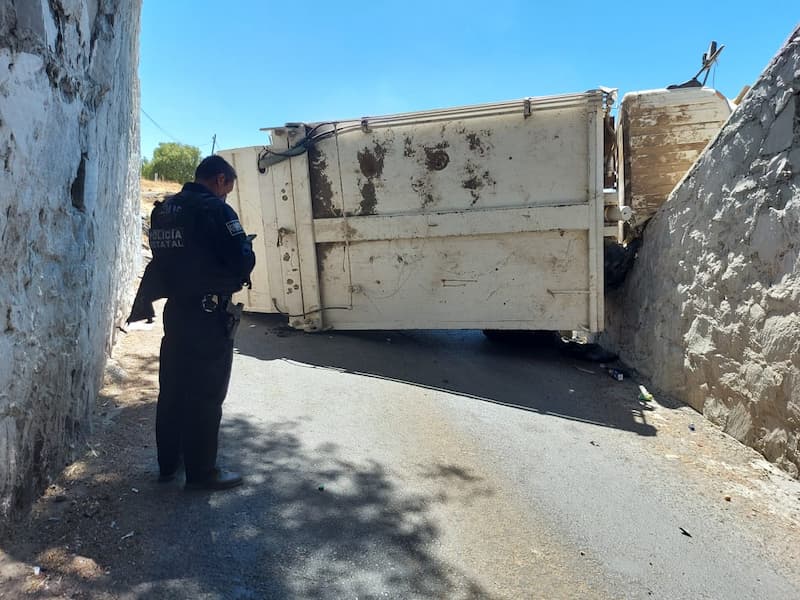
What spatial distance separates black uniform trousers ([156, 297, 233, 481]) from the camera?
254cm

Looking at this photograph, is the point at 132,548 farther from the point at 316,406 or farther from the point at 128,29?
the point at 128,29

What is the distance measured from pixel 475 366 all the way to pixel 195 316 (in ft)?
11.2

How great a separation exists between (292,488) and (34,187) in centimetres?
181

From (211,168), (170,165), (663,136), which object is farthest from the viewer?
(170,165)

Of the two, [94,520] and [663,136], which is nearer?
[94,520]

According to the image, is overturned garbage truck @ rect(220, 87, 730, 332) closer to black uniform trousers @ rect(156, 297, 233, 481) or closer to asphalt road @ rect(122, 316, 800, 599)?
asphalt road @ rect(122, 316, 800, 599)

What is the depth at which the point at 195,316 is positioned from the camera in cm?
253

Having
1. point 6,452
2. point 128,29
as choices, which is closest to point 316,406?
point 6,452

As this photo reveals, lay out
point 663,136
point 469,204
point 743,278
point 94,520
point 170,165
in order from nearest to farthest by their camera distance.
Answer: point 94,520 → point 743,278 → point 469,204 → point 663,136 → point 170,165

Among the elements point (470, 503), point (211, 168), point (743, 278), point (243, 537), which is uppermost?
point (211, 168)

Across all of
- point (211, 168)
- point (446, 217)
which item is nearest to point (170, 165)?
point (446, 217)

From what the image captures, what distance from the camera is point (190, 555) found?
2.10 metres

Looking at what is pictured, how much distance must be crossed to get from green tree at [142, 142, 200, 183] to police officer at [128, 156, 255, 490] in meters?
36.1

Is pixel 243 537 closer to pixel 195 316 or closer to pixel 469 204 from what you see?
pixel 195 316
